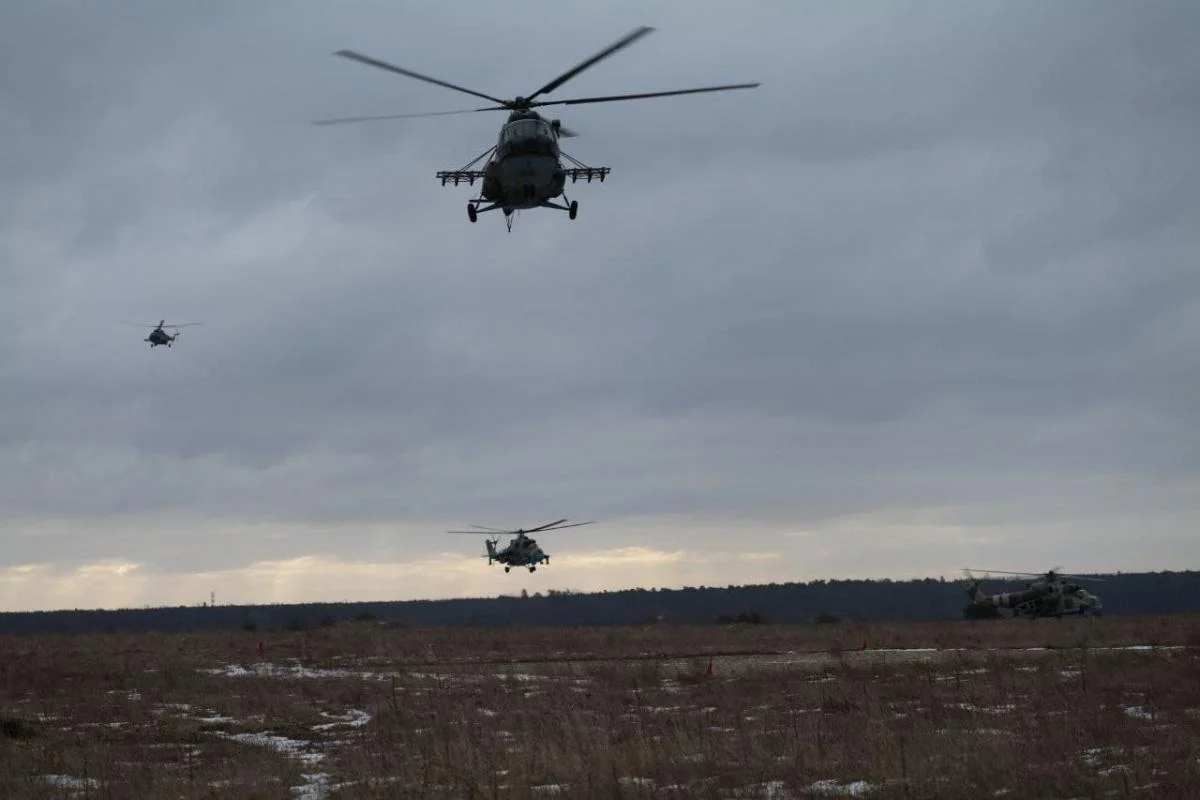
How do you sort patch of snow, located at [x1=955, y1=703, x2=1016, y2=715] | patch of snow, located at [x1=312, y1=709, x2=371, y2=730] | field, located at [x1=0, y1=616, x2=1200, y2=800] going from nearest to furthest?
field, located at [x1=0, y1=616, x2=1200, y2=800], patch of snow, located at [x1=955, y1=703, x2=1016, y2=715], patch of snow, located at [x1=312, y1=709, x2=371, y2=730]

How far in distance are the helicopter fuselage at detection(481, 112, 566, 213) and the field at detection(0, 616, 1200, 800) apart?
44.1ft

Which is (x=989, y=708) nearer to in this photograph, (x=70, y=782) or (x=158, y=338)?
(x=70, y=782)

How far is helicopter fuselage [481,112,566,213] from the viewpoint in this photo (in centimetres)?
3177

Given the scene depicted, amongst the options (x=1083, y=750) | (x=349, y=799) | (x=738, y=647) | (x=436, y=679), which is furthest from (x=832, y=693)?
(x=738, y=647)

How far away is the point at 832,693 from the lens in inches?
970

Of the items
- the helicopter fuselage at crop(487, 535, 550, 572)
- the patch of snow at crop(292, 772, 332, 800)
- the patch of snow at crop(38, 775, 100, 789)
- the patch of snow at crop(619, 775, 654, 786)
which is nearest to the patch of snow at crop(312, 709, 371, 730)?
the patch of snow at crop(292, 772, 332, 800)

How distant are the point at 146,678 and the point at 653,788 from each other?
78.6ft

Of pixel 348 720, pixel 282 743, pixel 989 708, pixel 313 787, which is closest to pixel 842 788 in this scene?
pixel 313 787

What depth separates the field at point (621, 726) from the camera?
13609mm

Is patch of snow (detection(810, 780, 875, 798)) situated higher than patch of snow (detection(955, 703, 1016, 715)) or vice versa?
patch of snow (detection(810, 780, 875, 798))

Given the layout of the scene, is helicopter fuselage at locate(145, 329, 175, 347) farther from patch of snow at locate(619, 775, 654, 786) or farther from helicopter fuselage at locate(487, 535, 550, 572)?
patch of snow at locate(619, 775, 654, 786)

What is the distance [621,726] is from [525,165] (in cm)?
1734

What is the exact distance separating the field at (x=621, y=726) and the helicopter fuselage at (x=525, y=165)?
1345cm

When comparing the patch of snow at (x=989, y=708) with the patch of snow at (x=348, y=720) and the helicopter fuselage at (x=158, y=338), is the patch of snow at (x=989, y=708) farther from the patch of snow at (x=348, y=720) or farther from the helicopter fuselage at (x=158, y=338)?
the helicopter fuselage at (x=158, y=338)
